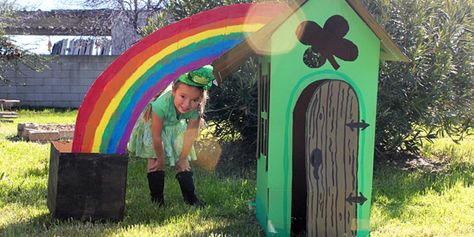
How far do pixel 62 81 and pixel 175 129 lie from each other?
A: 13.1 meters

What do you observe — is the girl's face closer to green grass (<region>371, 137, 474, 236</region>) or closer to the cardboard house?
the cardboard house

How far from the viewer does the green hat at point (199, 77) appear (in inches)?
163

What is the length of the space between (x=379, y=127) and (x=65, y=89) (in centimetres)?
1270

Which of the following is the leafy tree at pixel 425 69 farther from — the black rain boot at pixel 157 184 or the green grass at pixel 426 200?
the black rain boot at pixel 157 184

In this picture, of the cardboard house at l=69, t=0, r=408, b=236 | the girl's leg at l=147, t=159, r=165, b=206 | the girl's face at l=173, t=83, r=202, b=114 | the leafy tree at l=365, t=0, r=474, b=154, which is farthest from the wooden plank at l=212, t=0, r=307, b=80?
the leafy tree at l=365, t=0, r=474, b=154

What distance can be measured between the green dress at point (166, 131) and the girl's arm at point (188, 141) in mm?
59

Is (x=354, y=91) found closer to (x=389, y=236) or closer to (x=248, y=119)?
(x=389, y=236)

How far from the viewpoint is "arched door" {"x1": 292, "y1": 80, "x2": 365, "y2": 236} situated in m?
3.35

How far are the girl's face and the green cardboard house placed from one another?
82cm

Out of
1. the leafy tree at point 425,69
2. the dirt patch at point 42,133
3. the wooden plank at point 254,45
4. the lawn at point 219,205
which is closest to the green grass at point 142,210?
the lawn at point 219,205

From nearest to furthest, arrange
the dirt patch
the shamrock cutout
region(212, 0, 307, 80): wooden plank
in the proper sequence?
region(212, 0, 307, 80): wooden plank < the shamrock cutout < the dirt patch

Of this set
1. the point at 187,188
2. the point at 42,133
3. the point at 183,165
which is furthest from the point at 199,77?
the point at 42,133

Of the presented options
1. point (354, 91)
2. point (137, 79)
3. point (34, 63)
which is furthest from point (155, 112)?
point (34, 63)

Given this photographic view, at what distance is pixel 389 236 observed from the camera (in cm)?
367
